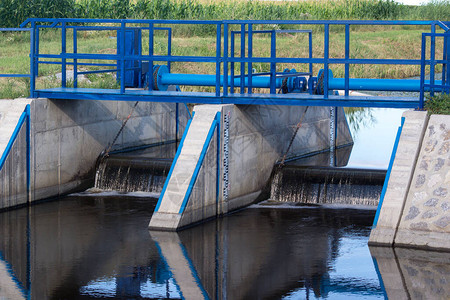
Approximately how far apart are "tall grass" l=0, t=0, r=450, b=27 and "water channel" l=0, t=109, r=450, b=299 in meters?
25.9

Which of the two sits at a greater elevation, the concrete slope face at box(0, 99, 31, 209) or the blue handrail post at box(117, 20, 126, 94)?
the blue handrail post at box(117, 20, 126, 94)

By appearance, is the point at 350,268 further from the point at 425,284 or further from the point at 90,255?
the point at 90,255

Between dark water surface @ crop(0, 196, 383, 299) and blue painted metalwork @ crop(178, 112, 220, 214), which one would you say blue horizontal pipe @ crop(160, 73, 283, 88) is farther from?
blue painted metalwork @ crop(178, 112, 220, 214)

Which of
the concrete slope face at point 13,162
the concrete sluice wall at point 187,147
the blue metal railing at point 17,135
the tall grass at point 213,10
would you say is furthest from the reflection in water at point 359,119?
the tall grass at point 213,10

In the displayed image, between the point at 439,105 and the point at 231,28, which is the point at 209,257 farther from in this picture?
the point at 231,28

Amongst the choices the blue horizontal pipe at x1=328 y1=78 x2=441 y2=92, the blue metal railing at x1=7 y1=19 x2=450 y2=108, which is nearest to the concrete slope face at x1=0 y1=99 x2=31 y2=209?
the blue metal railing at x1=7 y1=19 x2=450 y2=108

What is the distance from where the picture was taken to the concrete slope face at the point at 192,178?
47.6ft

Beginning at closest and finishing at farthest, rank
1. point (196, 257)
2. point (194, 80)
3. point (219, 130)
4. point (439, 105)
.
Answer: point (196, 257) < point (439, 105) < point (219, 130) < point (194, 80)

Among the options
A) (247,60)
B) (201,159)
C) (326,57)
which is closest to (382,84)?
(326,57)

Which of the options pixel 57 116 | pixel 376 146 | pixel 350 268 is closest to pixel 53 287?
pixel 350 268

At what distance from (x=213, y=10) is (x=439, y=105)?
34.3 metres

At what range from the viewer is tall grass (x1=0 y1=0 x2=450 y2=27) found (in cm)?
4156

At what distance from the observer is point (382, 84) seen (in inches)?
703

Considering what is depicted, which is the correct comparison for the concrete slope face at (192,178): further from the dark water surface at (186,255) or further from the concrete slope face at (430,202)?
the concrete slope face at (430,202)
